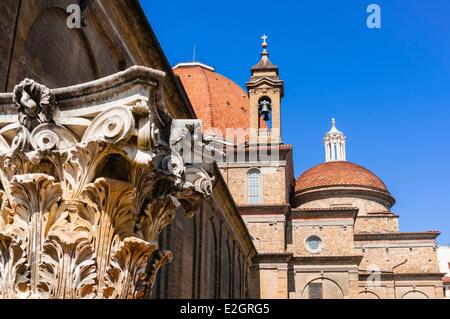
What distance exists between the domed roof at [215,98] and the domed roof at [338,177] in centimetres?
673

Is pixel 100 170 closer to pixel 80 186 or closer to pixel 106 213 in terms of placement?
pixel 80 186

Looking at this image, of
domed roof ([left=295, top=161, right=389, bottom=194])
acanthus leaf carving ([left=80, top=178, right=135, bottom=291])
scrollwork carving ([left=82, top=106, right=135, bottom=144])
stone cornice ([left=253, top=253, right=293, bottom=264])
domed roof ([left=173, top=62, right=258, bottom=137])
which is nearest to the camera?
scrollwork carving ([left=82, top=106, right=135, bottom=144])

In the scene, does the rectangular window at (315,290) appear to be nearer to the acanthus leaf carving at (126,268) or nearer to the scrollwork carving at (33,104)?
the acanthus leaf carving at (126,268)

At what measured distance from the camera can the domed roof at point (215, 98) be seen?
48.2m

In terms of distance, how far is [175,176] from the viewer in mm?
4395

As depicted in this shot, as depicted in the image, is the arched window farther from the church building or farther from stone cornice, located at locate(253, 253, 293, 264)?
stone cornice, located at locate(253, 253, 293, 264)

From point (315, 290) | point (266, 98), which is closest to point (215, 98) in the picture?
point (266, 98)

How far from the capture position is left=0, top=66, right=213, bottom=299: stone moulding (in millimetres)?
4012

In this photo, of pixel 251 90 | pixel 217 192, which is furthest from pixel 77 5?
pixel 251 90

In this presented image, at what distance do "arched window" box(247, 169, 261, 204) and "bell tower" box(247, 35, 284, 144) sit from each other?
Answer: 8.61ft

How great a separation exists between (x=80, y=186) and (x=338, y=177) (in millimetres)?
46941

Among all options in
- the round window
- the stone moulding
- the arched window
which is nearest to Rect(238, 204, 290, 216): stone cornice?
the arched window
